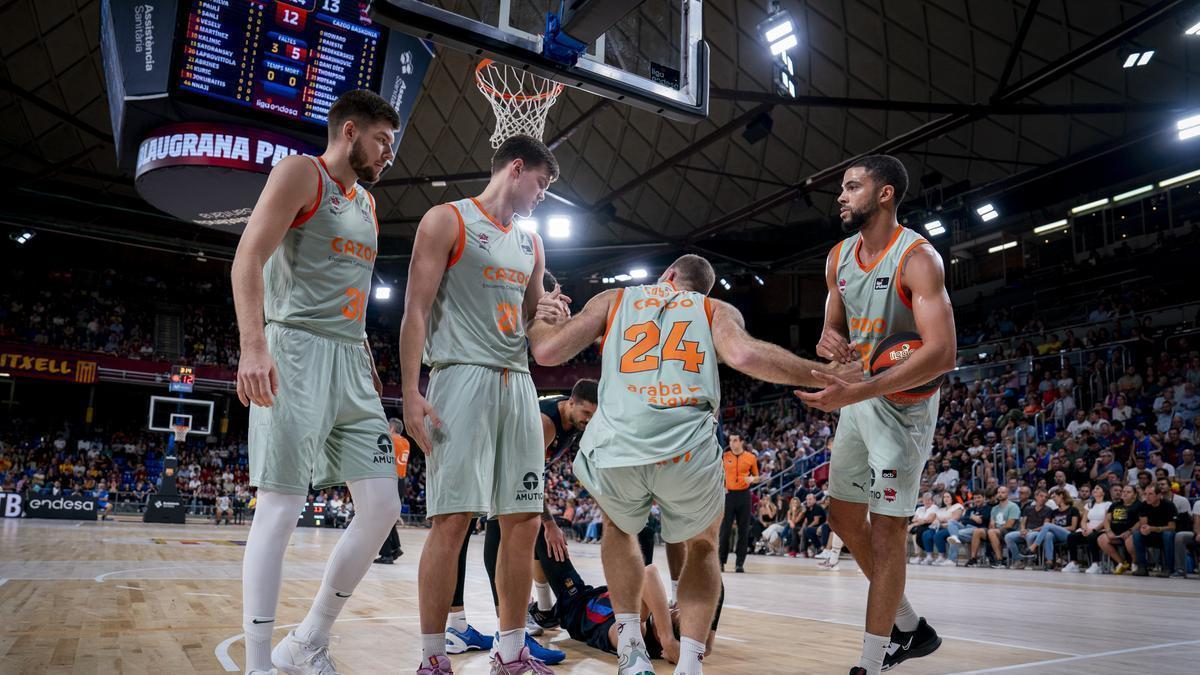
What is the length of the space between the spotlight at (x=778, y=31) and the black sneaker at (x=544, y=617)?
1168 cm

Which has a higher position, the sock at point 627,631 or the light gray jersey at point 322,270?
the light gray jersey at point 322,270

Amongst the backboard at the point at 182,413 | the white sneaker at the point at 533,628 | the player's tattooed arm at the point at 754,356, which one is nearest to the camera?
the player's tattooed arm at the point at 754,356

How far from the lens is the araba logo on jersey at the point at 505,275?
139 inches

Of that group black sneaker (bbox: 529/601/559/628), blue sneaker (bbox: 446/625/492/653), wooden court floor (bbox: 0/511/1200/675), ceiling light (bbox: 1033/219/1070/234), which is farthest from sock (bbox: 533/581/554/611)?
ceiling light (bbox: 1033/219/1070/234)

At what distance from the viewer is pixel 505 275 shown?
357cm

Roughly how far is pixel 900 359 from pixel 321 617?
8.43 ft

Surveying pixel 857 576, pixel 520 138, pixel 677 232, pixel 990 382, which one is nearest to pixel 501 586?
pixel 520 138

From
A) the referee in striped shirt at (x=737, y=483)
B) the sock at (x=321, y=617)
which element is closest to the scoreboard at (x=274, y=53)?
the referee in striped shirt at (x=737, y=483)

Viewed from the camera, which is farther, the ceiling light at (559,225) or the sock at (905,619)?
the ceiling light at (559,225)

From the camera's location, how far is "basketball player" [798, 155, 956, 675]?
10.8 feet

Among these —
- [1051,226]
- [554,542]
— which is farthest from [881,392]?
[1051,226]

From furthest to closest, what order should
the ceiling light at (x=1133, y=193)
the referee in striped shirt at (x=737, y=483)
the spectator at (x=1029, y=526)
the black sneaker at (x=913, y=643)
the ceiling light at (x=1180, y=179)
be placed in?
1. the ceiling light at (x=1133, y=193)
2. the ceiling light at (x=1180, y=179)
3. the spectator at (x=1029, y=526)
4. the referee in striped shirt at (x=737, y=483)
5. the black sneaker at (x=913, y=643)

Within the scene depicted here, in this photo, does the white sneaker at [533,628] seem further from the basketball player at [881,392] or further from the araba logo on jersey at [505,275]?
the araba logo on jersey at [505,275]

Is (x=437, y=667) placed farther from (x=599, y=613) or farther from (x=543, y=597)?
(x=543, y=597)
